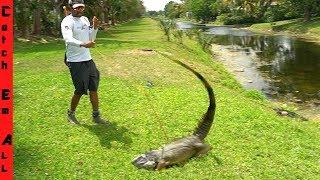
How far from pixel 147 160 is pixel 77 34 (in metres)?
3.12

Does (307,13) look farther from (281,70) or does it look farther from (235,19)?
(281,70)

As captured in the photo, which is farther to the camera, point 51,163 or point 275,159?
point 275,159

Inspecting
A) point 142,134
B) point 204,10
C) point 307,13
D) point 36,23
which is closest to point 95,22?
point 142,134

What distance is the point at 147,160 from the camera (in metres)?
8.07

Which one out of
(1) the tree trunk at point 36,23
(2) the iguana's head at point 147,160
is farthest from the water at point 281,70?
(1) the tree trunk at point 36,23

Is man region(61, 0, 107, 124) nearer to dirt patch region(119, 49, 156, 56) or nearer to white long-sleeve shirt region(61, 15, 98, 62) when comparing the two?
white long-sleeve shirt region(61, 15, 98, 62)

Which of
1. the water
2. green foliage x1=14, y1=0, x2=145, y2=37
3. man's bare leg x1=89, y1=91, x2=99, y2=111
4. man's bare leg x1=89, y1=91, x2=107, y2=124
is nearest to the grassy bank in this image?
the water

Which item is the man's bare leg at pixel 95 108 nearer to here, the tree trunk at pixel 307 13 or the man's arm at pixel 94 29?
the man's arm at pixel 94 29

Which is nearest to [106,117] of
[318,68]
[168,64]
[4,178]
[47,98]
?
[47,98]

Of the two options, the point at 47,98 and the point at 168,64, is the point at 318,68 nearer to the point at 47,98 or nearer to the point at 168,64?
the point at 168,64

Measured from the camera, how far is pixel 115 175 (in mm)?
7797

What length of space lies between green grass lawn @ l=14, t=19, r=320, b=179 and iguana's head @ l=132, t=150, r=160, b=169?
132 mm

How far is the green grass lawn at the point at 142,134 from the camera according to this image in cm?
808

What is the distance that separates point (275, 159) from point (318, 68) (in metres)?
21.2
